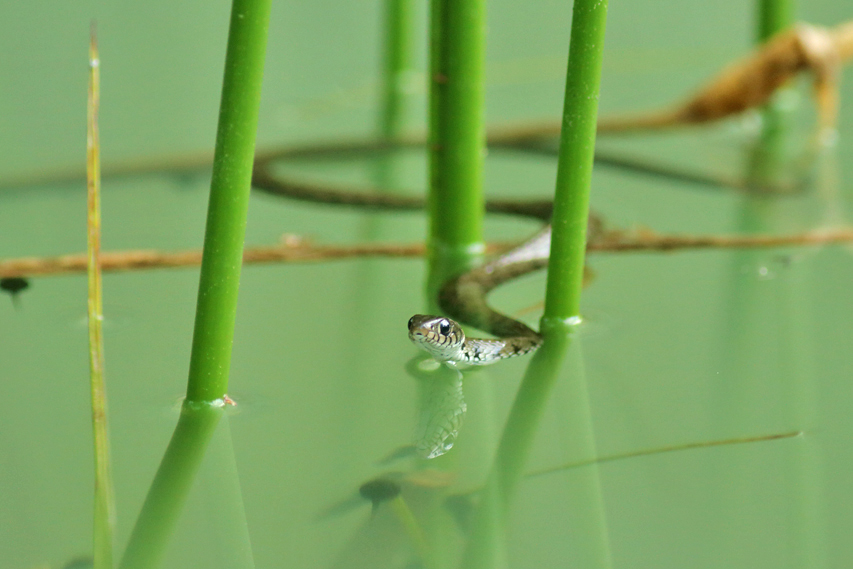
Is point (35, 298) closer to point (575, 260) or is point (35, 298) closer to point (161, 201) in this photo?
point (161, 201)

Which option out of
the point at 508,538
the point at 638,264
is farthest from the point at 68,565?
the point at 638,264

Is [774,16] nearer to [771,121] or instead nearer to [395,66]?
[771,121]

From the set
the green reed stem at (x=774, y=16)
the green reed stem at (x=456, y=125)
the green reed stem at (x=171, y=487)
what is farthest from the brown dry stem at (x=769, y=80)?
the green reed stem at (x=171, y=487)

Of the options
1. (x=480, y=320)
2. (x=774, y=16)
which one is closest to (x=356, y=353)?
(x=480, y=320)

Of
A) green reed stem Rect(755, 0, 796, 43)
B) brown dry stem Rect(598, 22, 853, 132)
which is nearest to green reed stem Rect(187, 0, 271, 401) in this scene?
brown dry stem Rect(598, 22, 853, 132)

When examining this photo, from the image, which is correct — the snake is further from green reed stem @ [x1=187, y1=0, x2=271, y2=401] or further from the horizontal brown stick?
green reed stem @ [x1=187, y1=0, x2=271, y2=401]

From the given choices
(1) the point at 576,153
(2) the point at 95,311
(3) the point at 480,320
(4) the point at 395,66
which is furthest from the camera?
(4) the point at 395,66

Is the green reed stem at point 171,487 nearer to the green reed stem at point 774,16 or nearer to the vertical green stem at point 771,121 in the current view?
the vertical green stem at point 771,121
